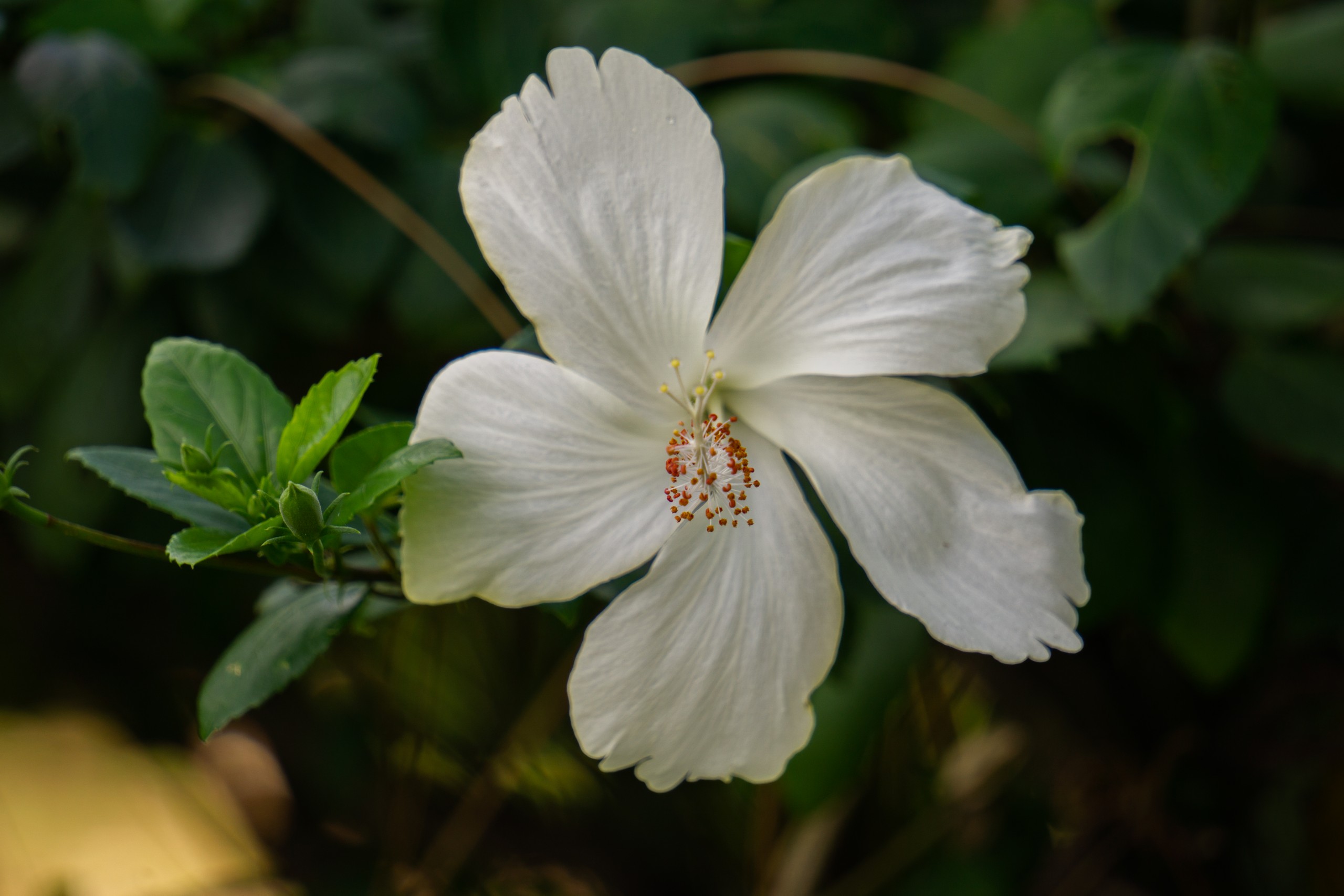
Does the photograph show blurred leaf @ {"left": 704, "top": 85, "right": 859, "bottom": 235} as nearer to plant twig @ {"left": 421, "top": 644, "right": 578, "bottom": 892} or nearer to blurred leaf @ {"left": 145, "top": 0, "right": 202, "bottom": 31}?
blurred leaf @ {"left": 145, "top": 0, "right": 202, "bottom": 31}

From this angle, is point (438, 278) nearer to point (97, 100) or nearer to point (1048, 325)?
point (97, 100)

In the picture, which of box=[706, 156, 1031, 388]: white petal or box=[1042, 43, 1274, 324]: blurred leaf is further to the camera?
box=[1042, 43, 1274, 324]: blurred leaf

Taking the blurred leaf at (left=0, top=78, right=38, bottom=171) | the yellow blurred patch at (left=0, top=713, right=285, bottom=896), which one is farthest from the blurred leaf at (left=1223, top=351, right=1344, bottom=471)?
the yellow blurred patch at (left=0, top=713, right=285, bottom=896)

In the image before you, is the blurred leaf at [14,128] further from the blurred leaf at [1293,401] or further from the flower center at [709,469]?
the blurred leaf at [1293,401]

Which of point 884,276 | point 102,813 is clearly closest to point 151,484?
point 884,276

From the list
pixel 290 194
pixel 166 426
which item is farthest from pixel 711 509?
pixel 290 194
